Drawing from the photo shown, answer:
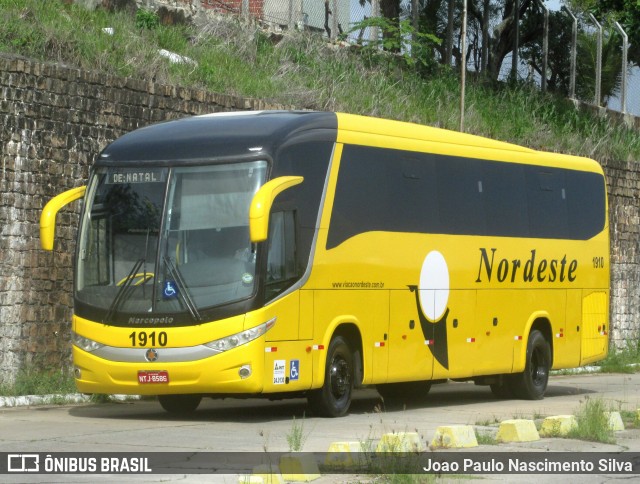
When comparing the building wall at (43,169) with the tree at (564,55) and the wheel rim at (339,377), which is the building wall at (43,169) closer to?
the wheel rim at (339,377)

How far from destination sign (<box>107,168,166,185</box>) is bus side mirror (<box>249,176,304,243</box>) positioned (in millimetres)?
1321

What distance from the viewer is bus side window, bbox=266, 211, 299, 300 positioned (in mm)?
15609

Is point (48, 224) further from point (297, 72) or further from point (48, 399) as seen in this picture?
point (297, 72)

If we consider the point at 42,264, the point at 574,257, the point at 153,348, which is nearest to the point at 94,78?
the point at 42,264

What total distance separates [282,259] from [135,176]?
1.93 meters

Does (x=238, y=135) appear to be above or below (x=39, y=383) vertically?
above

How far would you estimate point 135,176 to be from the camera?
16.1 m

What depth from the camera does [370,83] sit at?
31562 mm

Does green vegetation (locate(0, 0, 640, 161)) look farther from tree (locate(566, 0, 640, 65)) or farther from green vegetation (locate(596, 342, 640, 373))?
green vegetation (locate(596, 342, 640, 373))

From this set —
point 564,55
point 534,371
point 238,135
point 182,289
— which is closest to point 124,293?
point 182,289

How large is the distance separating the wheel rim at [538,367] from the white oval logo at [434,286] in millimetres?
2812

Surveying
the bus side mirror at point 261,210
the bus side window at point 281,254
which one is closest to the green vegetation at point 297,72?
the bus side window at point 281,254

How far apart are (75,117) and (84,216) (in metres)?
3.70

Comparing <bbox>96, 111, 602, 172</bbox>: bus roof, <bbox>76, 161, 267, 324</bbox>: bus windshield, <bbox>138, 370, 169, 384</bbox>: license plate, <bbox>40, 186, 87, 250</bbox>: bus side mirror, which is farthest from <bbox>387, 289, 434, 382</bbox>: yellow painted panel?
<bbox>40, 186, 87, 250</bbox>: bus side mirror
